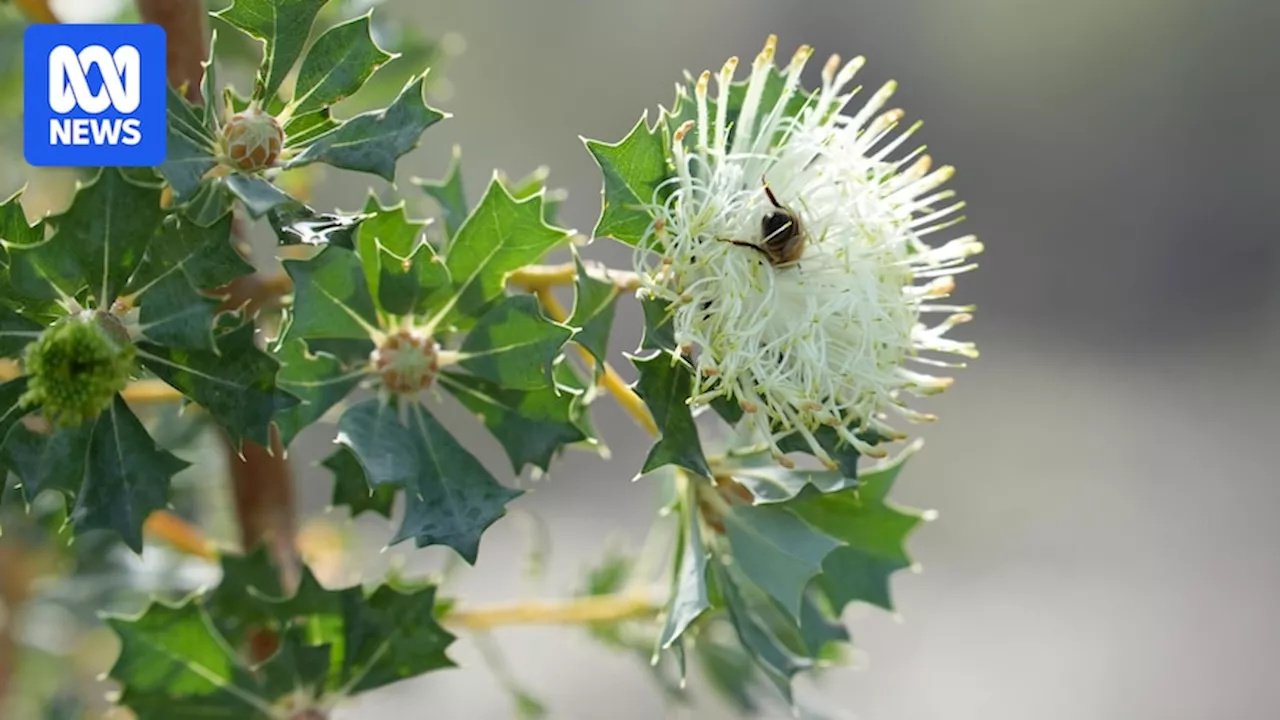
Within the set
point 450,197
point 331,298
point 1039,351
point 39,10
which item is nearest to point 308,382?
point 331,298

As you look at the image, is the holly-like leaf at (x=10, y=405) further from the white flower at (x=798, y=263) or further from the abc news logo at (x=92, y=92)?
the white flower at (x=798, y=263)

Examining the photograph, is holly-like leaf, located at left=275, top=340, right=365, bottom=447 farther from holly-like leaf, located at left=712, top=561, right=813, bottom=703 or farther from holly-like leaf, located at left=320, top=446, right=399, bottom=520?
holly-like leaf, located at left=712, top=561, right=813, bottom=703

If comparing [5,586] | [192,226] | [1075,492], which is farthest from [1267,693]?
[192,226]

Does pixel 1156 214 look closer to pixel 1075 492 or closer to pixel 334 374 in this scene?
pixel 1075 492

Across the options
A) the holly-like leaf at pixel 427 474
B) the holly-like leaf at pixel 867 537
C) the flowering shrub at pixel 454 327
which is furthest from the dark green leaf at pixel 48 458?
the holly-like leaf at pixel 867 537

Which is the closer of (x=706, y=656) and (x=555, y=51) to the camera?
(x=706, y=656)

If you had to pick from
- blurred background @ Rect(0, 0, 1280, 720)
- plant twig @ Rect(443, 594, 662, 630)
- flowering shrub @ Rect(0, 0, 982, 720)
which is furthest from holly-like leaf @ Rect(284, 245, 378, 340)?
blurred background @ Rect(0, 0, 1280, 720)

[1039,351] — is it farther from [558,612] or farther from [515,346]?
[515,346]
